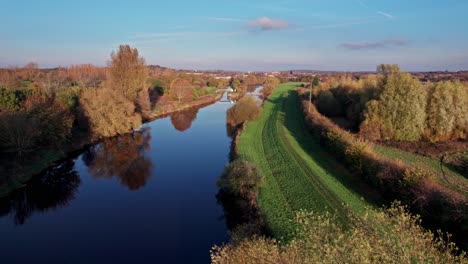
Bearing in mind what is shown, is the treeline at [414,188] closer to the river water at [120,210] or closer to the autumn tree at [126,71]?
the river water at [120,210]


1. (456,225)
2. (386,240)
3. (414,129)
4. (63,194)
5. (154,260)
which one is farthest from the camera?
(414,129)

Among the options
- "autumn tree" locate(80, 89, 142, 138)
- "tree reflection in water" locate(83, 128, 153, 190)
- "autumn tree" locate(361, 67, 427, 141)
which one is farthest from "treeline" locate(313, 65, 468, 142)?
"autumn tree" locate(80, 89, 142, 138)

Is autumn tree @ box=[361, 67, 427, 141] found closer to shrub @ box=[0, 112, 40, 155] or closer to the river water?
the river water

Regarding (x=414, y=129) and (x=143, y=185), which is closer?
(x=143, y=185)

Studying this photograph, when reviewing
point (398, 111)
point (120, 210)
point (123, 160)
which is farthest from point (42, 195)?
point (398, 111)

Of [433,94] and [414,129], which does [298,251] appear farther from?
[433,94]

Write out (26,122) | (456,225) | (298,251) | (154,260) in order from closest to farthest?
1. (298,251)
2. (456,225)
3. (154,260)
4. (26,122)

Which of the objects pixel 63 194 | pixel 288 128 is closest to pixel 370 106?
pixel 288 128
